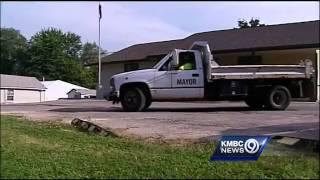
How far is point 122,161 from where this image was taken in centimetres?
630

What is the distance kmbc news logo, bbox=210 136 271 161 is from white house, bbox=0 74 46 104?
601 cm

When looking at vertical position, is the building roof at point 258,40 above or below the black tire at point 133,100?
above

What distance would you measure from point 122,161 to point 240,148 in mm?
1434

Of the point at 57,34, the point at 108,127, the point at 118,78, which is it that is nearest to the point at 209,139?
the point at 108,127

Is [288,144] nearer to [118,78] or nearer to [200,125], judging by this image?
[200,125]

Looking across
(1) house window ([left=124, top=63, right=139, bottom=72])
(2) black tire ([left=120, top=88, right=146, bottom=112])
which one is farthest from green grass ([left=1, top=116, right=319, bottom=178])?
(1) house window ([left=124, top=63, right=139, bottom=72])

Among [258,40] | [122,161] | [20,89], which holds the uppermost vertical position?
[258,40]

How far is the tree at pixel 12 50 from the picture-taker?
952 centimetres

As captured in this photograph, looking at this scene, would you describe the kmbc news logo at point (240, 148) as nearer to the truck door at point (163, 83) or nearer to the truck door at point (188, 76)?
the truck door at point (188, 76)

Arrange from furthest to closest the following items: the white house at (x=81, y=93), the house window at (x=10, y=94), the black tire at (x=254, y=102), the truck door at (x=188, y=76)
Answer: the house window at (x=10, y=94), the black tire at (x=254, y=102), the truck door at (x=188, y=76), the white house at (x=81, y=93)

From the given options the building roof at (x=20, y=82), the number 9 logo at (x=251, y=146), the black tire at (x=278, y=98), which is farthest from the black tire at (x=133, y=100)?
the number 9 logo at (x=251, y=146)

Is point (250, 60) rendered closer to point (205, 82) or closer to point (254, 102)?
point (254, 102)

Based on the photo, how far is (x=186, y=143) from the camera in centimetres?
701

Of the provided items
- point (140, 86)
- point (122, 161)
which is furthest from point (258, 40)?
point (122, 161)
